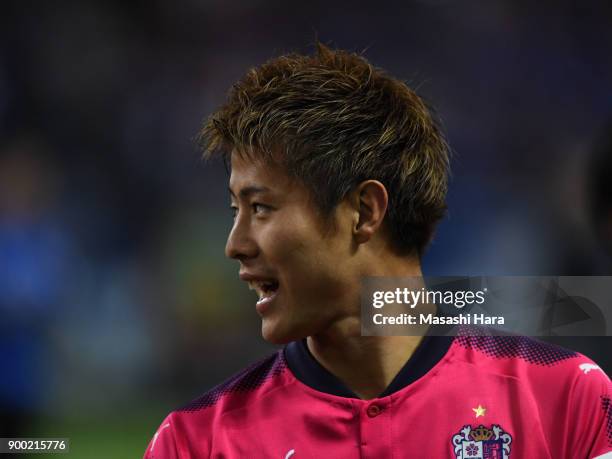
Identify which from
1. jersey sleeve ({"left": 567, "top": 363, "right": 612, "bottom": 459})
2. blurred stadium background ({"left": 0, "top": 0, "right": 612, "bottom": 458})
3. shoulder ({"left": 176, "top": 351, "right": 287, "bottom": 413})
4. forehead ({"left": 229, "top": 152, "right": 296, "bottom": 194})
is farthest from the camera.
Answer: blurred stadium background ({"left": 0, "top": 0, "right": 612, "bottom": 458})

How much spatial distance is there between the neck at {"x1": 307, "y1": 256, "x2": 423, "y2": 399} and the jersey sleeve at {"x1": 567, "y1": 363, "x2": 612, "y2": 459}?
369mm

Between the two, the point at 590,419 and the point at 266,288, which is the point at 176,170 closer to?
the point at 266,288

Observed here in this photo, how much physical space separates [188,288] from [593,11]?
97.2 inches

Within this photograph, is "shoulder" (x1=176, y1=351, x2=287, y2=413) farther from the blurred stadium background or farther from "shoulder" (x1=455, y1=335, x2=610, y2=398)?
the blurred stadium background

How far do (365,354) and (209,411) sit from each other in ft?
1.28

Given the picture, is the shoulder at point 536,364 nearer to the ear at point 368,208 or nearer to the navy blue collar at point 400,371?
the navy blue collar at point 400,371

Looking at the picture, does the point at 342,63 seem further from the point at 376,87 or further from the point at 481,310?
the point at 481,310

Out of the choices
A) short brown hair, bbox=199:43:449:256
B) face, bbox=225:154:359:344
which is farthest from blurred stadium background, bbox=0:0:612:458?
face, bbox=225:154:359:344

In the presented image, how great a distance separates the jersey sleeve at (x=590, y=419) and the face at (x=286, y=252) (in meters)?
0.51

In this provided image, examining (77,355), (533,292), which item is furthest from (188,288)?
(533,292)

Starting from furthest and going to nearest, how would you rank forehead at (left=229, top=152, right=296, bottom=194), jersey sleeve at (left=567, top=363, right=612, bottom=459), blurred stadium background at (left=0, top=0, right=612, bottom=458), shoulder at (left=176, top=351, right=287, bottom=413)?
blurred stadium background at (left=0, top=0, right=612, bottom=458) → shoulder at (left=176, top=351, right=287, bottom=413) → forehead at (left=229, top=152, right=296, bottom=194) → jersey sleeve at (left=567, top=363, right=612, bottom=459)

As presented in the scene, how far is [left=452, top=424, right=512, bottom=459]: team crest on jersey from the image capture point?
6.22 ft

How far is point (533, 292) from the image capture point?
2.93 metres

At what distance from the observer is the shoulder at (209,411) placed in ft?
6.60
